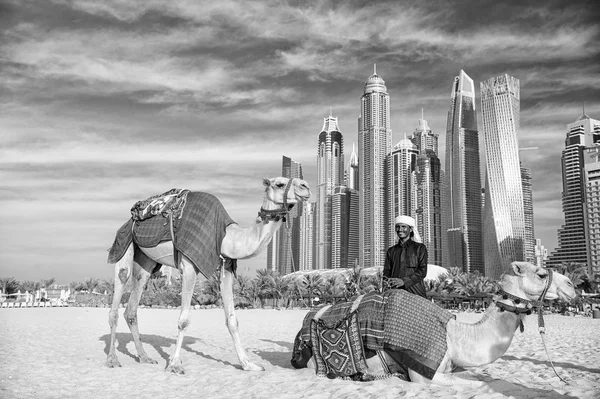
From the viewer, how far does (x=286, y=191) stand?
7047 mm

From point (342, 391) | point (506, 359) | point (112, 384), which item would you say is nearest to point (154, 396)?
point (112, 384)

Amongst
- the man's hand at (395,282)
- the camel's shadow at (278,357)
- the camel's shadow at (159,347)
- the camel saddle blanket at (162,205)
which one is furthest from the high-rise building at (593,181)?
the camel's shadow at (159,347)

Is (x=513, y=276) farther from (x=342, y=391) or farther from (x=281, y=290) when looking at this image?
(x=281, y=290)

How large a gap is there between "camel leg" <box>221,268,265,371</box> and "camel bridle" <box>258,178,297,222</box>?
1121 mm

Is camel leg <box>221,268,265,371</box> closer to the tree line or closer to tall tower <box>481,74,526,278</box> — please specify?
the tree line

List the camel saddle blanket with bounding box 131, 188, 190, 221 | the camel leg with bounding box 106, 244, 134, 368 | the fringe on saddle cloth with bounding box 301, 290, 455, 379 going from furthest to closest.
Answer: the camel leg with bounding box 106, 244, 134, 368 → the camel saddle blanket with bounding box 131, 188, 190, 221 → the fringe on saddle cloth with bounding box 301, 290, 455, 379

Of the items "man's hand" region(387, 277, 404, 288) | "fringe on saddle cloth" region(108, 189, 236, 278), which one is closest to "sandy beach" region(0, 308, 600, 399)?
"man's hand" region(387, 277, 404, 288)

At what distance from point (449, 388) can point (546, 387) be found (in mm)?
1152

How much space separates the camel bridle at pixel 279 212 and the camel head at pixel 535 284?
9.83 feet

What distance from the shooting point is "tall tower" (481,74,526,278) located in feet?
530

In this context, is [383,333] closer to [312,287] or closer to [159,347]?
[159,347]

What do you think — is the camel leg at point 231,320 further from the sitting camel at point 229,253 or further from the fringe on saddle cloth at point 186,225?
the fringe on saddle cloth at point 186,225

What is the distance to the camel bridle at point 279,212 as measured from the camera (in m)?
7.05

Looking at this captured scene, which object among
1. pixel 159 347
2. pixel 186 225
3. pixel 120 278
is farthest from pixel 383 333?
pixel 159 347
